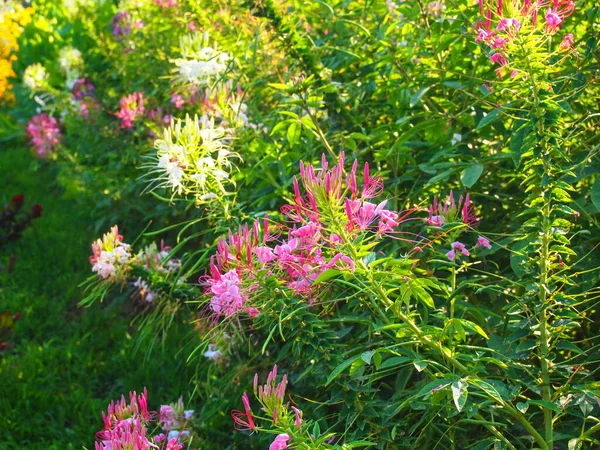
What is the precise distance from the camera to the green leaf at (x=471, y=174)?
5.93 ft

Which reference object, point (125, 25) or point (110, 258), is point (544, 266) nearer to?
point (110, 258)

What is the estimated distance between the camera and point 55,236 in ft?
14.1

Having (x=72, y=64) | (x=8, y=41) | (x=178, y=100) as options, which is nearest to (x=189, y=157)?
(x=178, y=100)

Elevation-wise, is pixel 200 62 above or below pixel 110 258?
above

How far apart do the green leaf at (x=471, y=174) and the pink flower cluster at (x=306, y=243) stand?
45cm

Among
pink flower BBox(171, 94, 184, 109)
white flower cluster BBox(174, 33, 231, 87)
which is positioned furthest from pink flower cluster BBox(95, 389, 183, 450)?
pink flower BBox(171, 94, 184, 109)

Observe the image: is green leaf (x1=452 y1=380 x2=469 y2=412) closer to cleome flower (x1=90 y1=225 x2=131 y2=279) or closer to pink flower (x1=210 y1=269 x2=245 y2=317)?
pink flower (x1=210 y1=269 x2=245 y2=317)

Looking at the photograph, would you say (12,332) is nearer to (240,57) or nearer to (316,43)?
(240,57)

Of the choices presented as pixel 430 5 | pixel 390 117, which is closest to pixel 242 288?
pixel 390 117

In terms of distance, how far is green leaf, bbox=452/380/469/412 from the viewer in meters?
1.28

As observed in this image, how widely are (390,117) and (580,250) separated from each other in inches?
33.7

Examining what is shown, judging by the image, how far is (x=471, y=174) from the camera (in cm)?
185

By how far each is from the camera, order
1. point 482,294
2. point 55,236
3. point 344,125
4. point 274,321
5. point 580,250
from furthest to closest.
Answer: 1. point 55,236
2. point 344,125
3. point 482,294
4. point 580,250
5. point 274,321

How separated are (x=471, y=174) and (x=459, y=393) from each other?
0.70 meters
